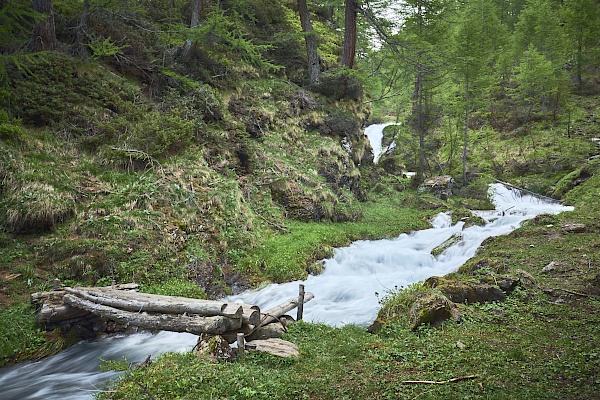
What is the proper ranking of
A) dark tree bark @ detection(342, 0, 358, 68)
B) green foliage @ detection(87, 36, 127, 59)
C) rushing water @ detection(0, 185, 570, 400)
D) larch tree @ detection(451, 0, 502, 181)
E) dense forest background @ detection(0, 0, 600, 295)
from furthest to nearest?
1. larch tree @ detection(451, 0, 502, 181)
2. dark tree bark @ detection(342, 0, 358, 68)
3. green foliage @ detection(87, 36, 127, 59)
4. dense forest background @ detection(0, 0, 600, 295)
5. rushing water @ detection(0, 185, 570, 400)

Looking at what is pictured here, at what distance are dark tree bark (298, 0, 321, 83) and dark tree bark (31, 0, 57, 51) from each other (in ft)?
36.1

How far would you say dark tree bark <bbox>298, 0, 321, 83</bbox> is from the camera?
1778cm

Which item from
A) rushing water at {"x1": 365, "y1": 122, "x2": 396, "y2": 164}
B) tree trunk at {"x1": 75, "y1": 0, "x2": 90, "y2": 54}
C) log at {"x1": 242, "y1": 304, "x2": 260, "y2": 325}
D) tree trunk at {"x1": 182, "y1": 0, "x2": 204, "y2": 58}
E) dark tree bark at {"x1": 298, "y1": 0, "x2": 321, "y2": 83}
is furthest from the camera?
rushing water at {"x1": 365, "y1": 122, "x2": 396, "y2": 164}

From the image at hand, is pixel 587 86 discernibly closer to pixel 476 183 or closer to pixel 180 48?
pixel 476 183

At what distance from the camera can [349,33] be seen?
1752 centimetres

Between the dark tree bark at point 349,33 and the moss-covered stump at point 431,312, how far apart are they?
1442cm

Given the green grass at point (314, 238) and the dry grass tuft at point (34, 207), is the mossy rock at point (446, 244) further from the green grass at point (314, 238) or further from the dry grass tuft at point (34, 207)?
the dry grass tuft at point (34, 207)

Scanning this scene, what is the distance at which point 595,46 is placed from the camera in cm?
2689

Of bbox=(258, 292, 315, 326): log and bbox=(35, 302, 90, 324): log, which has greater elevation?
bbox=(35, 302, 90, 324): log

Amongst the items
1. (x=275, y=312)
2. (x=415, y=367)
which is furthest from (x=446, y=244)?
(x=415, y=367)

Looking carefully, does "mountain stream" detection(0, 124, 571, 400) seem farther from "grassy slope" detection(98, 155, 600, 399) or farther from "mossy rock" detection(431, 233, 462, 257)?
"grassy slope" detection(98, 155, 600, 399)

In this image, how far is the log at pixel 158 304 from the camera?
5.15 m

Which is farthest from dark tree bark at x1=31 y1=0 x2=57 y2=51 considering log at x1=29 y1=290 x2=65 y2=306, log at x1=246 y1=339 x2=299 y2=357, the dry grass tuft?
log at x1=246 y1=339 x2=299 y2=357

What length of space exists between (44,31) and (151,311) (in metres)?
9.41
